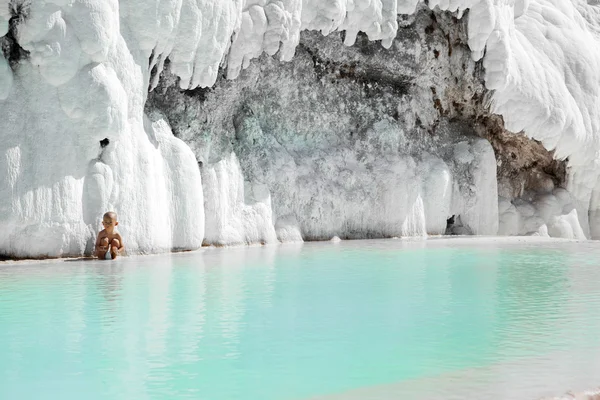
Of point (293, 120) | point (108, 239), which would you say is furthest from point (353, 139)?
point (108, 239)

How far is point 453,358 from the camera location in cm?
389

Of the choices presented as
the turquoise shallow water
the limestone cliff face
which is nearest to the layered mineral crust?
the limestone cliff face

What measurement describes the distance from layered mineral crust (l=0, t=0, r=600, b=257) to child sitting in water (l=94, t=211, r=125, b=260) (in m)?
0.27

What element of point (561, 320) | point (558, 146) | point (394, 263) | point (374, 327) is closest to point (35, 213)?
point (394, 263)

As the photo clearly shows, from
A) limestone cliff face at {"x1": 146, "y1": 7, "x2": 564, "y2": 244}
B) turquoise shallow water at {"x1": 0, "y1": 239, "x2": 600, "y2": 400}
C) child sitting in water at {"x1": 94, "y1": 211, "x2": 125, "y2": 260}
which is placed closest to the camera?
turquoise shallow water at {"x1": 0, "y1": 239, "x2": 600, "y2": 400}

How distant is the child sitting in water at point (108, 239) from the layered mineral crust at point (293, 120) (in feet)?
0.88

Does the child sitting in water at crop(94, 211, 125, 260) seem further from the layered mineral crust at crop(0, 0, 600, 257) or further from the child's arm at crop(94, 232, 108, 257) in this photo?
the layered mineral crust at crop(0, 0, 600, 257)

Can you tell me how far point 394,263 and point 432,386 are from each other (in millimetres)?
5322

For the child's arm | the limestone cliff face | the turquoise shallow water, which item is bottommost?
the turquoise shallow water

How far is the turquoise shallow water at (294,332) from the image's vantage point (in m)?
3.46

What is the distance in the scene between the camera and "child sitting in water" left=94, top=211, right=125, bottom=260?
8.67 meters

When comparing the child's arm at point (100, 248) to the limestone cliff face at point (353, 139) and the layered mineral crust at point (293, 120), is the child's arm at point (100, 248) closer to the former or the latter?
the layered mineral crust at point (293, 120)

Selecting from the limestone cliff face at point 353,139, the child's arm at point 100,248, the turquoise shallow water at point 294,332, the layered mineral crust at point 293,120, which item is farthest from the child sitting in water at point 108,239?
the limestone cliff face at point 353,139

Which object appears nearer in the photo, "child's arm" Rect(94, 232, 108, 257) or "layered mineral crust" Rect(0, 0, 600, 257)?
"layered mineral crust" Rect(0, 0, 600, 257)
